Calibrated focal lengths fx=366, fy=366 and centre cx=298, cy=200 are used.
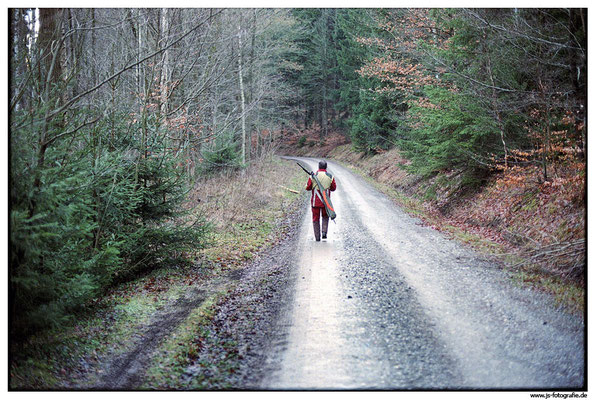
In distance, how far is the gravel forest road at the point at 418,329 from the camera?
3.12 m

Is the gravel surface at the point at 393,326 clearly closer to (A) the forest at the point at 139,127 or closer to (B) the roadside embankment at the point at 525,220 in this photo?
(B) the roadside embankment at the point at 525,220

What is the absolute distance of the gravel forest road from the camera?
10.2ft

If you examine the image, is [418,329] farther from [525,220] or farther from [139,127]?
[139,127]

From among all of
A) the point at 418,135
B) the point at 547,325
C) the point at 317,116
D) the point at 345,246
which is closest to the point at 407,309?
the point at 547,325

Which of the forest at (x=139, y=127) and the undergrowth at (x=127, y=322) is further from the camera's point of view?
the forest at (x=139, y=127)

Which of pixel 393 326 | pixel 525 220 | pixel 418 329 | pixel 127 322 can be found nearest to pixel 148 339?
pixel 127 322

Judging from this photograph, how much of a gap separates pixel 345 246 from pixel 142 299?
4.42 meters

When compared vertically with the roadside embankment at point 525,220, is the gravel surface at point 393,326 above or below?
below

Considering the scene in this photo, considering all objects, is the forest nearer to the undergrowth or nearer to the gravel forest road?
the undergrowth

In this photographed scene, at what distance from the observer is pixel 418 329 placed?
166 inches

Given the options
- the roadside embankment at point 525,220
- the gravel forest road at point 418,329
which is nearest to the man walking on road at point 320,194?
the gravel forest road at point 418,329

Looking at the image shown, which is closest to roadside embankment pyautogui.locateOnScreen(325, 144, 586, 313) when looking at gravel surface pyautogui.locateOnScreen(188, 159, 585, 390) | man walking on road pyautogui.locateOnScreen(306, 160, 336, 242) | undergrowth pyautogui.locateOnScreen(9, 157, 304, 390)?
gravel surface pyautogui.locateOnScreen(188, 159, 585, 390)

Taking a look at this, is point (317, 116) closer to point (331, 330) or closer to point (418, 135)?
point (418, 135)
